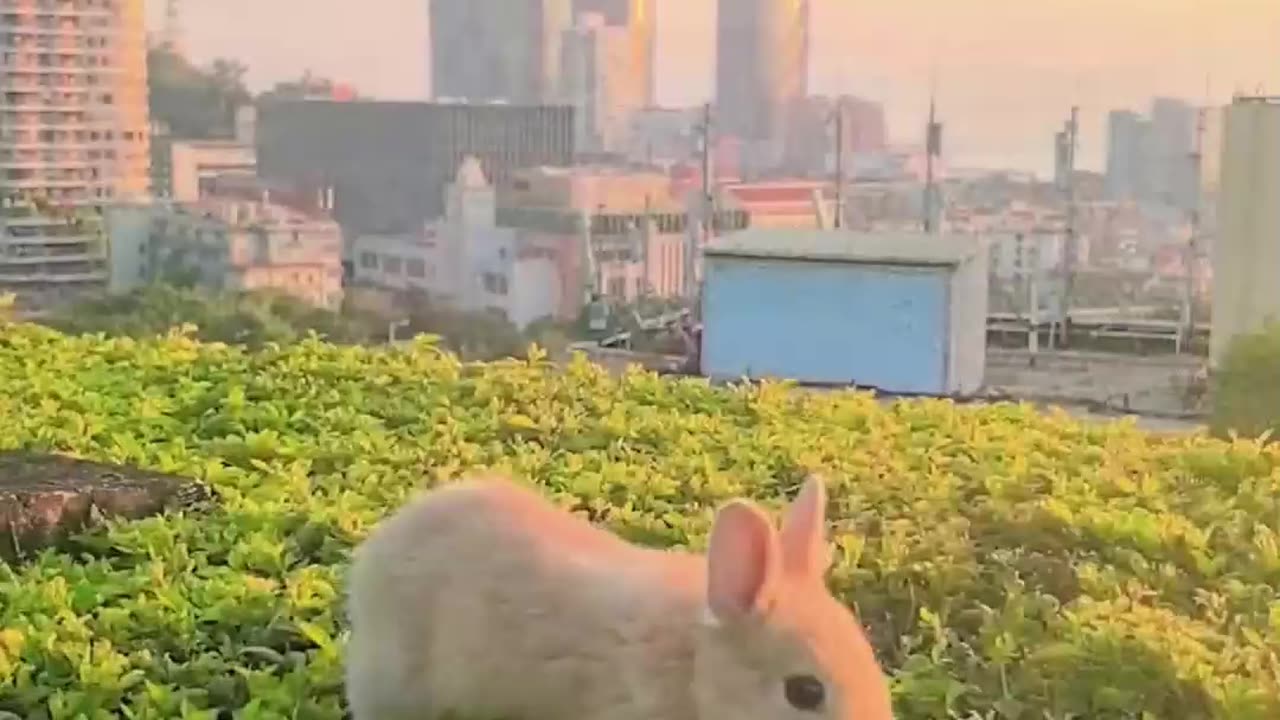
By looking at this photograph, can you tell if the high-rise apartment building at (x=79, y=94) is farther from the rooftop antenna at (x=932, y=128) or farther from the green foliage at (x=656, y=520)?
the rooftop antenna at (x=932, y=128)

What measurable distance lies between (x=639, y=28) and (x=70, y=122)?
0.79 m

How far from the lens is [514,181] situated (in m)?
1.75

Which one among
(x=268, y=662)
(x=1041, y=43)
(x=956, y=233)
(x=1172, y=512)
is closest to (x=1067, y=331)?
(x=956, y=233)

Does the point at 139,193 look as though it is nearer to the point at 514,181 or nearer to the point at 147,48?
the point at 147,48

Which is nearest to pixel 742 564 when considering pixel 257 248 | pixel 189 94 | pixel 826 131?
pixel 826 131

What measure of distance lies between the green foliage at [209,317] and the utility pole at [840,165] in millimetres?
599

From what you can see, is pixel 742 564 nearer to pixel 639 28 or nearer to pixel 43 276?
pixel 639 28

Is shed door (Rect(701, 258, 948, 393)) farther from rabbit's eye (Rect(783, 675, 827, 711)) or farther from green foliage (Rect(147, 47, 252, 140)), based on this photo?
rabbit's eye (Rect(783, 675, 827, 711))

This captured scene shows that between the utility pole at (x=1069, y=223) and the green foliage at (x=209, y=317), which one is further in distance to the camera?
the green foliage at (x=209, y=317)

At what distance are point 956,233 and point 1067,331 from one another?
0.46 ft

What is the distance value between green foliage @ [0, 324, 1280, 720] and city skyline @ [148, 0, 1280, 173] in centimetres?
28

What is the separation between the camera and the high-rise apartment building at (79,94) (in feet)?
6.84

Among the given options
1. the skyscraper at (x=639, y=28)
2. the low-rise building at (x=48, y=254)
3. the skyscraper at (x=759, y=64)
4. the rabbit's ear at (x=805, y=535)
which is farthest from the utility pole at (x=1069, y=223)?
the low-rise building at (x=48, y=254)

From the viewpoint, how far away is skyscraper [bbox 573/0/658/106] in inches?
64.8
